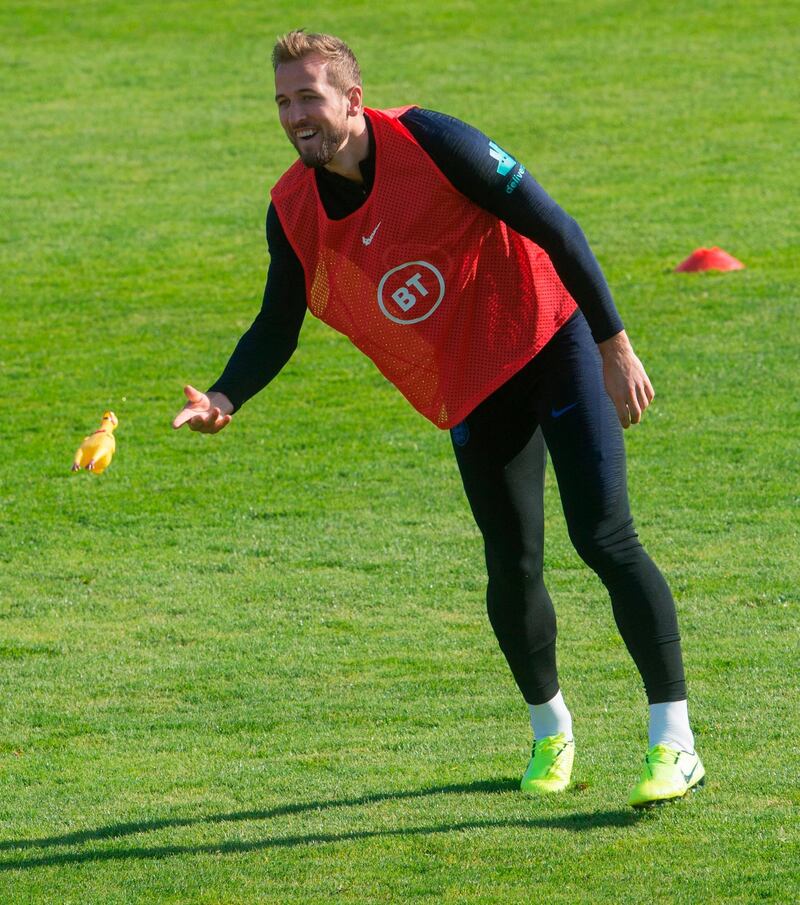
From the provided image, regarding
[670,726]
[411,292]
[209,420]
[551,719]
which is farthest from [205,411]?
[670,726]

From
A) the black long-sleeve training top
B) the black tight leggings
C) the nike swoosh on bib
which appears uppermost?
the black long-sleeve training top

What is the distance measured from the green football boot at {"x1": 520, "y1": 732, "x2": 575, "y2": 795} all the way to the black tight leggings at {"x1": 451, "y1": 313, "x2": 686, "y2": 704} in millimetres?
235

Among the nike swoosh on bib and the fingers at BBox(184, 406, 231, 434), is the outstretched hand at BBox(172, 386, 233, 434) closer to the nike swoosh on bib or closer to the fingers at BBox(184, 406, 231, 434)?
the fingers at BBox(184, 406, 231, 434)

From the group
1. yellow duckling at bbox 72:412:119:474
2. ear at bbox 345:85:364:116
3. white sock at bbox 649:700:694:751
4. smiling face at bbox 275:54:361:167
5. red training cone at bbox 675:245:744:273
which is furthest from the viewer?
red training cone at bbox 675:245:744:273

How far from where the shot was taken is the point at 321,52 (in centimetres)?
448

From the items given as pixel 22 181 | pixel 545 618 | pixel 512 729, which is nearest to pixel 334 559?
pixel 512 729

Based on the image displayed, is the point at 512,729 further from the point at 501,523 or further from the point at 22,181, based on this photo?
the point at 22,181

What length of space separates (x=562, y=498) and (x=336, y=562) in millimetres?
3463

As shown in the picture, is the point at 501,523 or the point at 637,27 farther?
the point at 637,27

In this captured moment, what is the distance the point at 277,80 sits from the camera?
179 inches

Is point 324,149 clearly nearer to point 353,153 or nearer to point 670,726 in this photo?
point 353,153

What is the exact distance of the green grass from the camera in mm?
4598

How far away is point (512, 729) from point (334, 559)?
242cm

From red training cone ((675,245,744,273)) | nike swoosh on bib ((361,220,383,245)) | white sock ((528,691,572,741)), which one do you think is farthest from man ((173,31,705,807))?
red training cone ((675,245,744,273))
